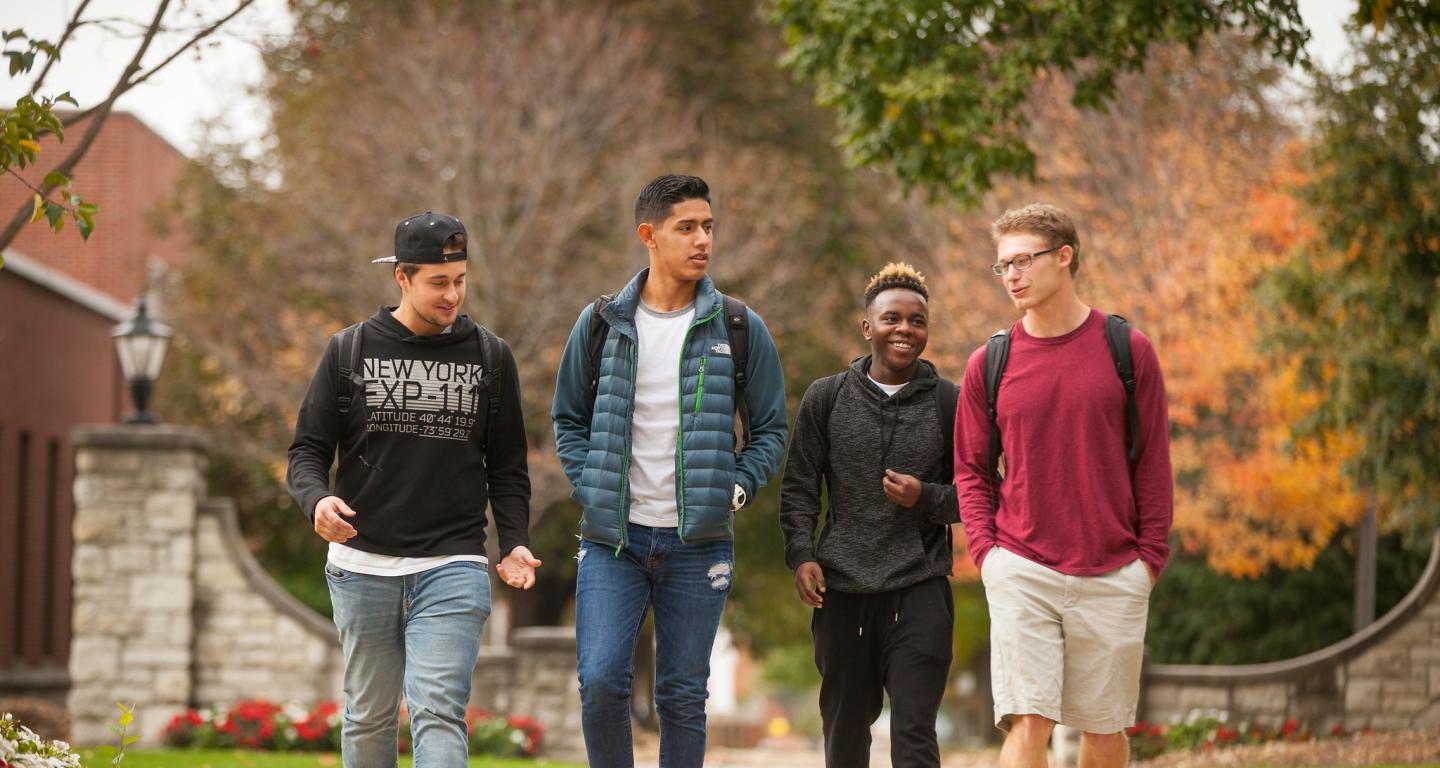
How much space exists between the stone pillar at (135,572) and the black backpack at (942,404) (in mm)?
10791

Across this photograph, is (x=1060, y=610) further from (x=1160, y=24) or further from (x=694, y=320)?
(x=1160, y=24)

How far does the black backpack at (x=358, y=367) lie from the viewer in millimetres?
5359

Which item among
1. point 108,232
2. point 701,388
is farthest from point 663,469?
point 108,232

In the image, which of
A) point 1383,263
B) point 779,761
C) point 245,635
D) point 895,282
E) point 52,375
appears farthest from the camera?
point 52,375

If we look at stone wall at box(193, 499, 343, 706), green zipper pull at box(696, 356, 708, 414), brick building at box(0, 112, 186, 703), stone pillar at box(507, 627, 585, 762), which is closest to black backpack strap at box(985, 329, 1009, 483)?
green zipper pull at box(696, 356, 708, 414)

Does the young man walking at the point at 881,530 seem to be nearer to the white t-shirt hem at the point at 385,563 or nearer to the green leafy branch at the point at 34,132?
the white t-shirt hem at the point at 385,563

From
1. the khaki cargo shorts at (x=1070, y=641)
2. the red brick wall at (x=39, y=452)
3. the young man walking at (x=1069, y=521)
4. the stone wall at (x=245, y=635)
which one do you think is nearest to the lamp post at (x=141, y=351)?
the stone wall at (x=245, y=635)

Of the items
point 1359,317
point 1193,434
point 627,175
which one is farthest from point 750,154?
point 1359,317

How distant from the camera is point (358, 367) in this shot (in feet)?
17.6

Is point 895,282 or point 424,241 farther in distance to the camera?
point 895,282

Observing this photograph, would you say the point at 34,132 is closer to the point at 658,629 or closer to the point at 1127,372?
the point at 658,629

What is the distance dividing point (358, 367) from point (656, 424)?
1006 mm

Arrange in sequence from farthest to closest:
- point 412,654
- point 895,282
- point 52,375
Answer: point 52,375
point 895,282
point 412,654

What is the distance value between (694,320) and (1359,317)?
10743 mm
